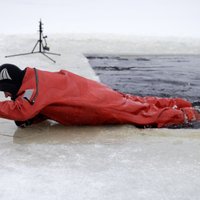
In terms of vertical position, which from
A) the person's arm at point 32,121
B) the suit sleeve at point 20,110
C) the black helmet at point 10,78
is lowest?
the person's arm at point 32,121

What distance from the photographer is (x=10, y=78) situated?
3781 millimetres

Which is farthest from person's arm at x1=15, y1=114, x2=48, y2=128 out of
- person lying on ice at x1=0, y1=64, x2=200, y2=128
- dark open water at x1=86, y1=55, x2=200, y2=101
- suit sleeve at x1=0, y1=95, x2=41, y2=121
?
dark open water at x1=86, y1=55, x2=200, y2=101

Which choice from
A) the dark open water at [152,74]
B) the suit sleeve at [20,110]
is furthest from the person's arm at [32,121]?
the dark open water at [152,74]

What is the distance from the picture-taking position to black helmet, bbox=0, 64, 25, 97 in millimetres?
3768

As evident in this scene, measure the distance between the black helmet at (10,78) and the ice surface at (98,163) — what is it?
1.31 feet

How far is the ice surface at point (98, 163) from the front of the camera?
105 inches

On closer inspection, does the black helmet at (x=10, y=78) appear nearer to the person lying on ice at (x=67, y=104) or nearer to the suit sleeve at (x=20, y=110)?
the person lying on ice at (x=67, y=104)

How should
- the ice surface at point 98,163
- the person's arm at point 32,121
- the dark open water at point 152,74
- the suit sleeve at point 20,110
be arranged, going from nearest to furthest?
the ice surface at point 98,163, the suit sleeve at point 20,110, the person's arm at point 32,121, the dark open water at point 152,74

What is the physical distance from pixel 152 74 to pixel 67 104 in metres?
4.47

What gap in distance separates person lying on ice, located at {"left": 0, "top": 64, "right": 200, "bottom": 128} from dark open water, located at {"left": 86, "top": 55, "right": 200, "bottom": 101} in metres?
1.73

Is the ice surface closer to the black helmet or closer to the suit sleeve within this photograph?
the suit sleeve

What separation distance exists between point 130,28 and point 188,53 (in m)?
4.90

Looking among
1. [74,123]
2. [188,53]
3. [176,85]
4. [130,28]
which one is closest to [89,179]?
[74,123]

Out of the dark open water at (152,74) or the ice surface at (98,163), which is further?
the dark open water at (152,74)
